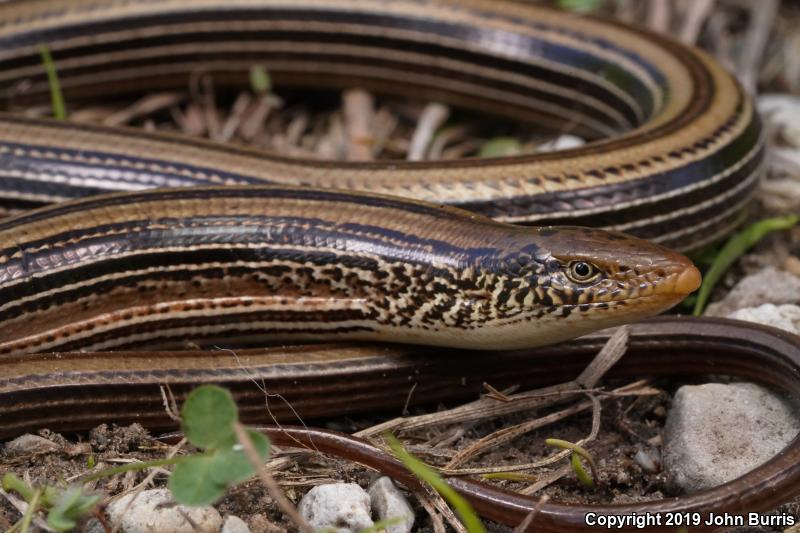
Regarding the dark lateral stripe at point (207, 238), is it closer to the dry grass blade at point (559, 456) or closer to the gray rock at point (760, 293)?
the dry grass blade at point (559, 456)

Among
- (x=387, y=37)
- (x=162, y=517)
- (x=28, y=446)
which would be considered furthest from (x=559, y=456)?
(x=387, y=37)

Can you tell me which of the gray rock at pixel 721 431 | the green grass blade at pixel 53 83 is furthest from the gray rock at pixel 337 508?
the green grass blade at pixel 53 83

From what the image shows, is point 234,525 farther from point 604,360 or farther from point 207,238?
point 604,360

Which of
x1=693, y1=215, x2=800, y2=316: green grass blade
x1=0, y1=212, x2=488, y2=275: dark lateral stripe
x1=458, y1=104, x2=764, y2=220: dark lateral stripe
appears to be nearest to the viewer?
x1=0, y1=212, x2=488, y2=275: dark lateral stripe

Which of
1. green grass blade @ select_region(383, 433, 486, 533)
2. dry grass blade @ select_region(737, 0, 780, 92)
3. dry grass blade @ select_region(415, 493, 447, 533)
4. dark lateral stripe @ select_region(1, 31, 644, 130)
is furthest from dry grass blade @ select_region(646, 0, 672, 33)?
green grass blade @ select_region(383, 433, 486, 533)

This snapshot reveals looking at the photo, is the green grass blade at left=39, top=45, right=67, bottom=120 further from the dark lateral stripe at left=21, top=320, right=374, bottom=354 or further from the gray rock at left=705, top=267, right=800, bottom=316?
the gray rock at left=705, top=267, right=800, bottom=316

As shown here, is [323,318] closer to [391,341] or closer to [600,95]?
[391,341]
